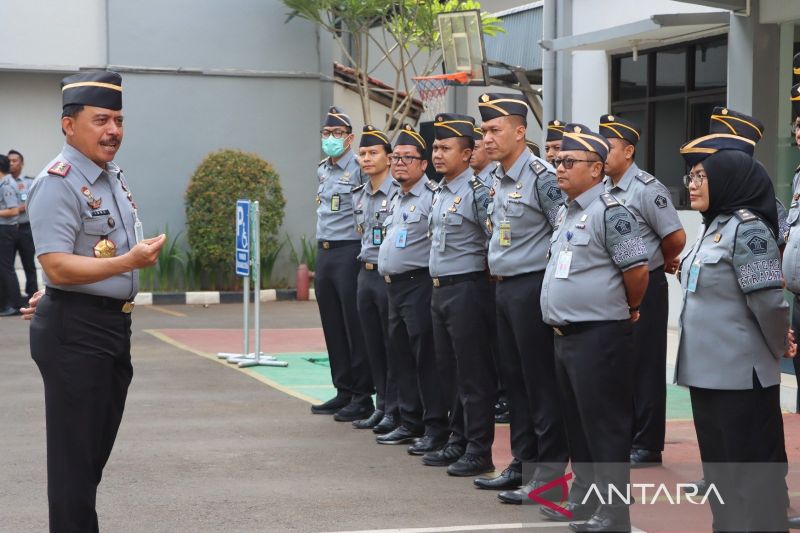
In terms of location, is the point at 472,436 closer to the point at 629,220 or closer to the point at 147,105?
the point at 629,220

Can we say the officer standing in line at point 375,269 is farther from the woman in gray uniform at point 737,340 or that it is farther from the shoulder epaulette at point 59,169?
the shoulder epaulette at point 59,169

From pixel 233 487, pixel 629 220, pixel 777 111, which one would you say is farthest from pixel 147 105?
pixel 629 220

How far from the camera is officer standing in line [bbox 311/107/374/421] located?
10.1 metres

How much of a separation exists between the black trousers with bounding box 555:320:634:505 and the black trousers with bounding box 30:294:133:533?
2.35 metres

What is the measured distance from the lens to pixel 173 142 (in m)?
20.4

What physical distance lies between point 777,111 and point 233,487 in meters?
7.70

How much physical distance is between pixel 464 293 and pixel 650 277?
130 cm

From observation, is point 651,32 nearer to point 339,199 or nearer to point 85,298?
point 339,199

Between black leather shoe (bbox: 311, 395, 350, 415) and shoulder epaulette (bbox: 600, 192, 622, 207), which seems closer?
shoulder epaulette (bbox: 600, 192, 622, 207)

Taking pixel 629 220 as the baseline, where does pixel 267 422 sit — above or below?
below

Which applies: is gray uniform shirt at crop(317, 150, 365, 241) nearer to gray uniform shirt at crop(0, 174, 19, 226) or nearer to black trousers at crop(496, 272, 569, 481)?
black trousers at crop(496, 272, 569, 481)

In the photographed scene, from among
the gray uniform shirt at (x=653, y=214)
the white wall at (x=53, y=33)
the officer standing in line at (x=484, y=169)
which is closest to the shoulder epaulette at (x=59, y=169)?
the officer standing in line at (x=484, y=169)

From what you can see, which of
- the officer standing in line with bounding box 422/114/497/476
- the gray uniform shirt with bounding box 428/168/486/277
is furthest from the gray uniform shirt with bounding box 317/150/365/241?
the gray uniform shirt with bounding box 428/168/486/277

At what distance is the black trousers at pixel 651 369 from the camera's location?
8.27 m
